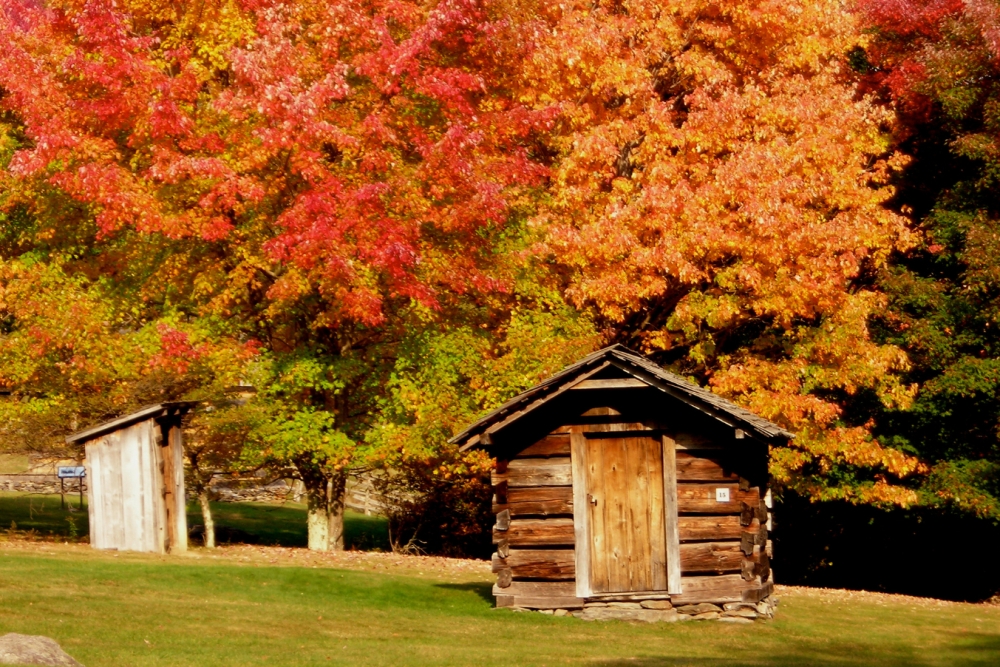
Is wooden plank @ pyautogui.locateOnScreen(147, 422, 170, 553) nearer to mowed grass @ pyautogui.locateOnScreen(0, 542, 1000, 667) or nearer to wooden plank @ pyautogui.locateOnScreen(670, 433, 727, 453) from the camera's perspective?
mowed grass @ pyautogui.locateOnScreen(0, 542, 1000, 667)

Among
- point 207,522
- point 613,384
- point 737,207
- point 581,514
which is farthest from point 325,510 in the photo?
point 613,384

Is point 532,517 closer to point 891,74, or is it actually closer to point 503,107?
point 503,107

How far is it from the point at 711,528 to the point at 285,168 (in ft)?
41.5

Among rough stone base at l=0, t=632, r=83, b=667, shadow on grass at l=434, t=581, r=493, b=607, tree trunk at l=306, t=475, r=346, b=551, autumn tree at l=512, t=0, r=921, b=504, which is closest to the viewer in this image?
rough stone base at l=0, t=632, r=83, b=667

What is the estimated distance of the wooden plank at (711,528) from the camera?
72.3 feet

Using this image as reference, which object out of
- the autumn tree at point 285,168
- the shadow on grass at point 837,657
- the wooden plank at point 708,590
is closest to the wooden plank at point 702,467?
the wooden plank at point 708,590

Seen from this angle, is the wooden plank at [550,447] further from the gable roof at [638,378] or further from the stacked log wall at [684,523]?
the gable roof at [638,378]

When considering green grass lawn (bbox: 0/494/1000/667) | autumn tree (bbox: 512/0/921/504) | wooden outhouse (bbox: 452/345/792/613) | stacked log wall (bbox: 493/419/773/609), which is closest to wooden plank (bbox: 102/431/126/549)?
green grass lawn (bbox: 0/494/1000/667)

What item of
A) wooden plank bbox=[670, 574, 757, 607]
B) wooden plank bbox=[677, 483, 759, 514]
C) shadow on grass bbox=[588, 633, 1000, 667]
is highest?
wooden plank bbox=[677, 483, 759, 514]

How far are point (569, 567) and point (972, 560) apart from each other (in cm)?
1710

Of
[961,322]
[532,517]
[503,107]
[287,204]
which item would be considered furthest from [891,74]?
[532,517]

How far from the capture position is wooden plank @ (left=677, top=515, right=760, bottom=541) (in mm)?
22047

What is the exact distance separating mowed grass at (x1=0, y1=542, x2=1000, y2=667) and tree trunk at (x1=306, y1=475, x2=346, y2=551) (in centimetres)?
577

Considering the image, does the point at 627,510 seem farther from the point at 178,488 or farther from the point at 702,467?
the point at 178,488
